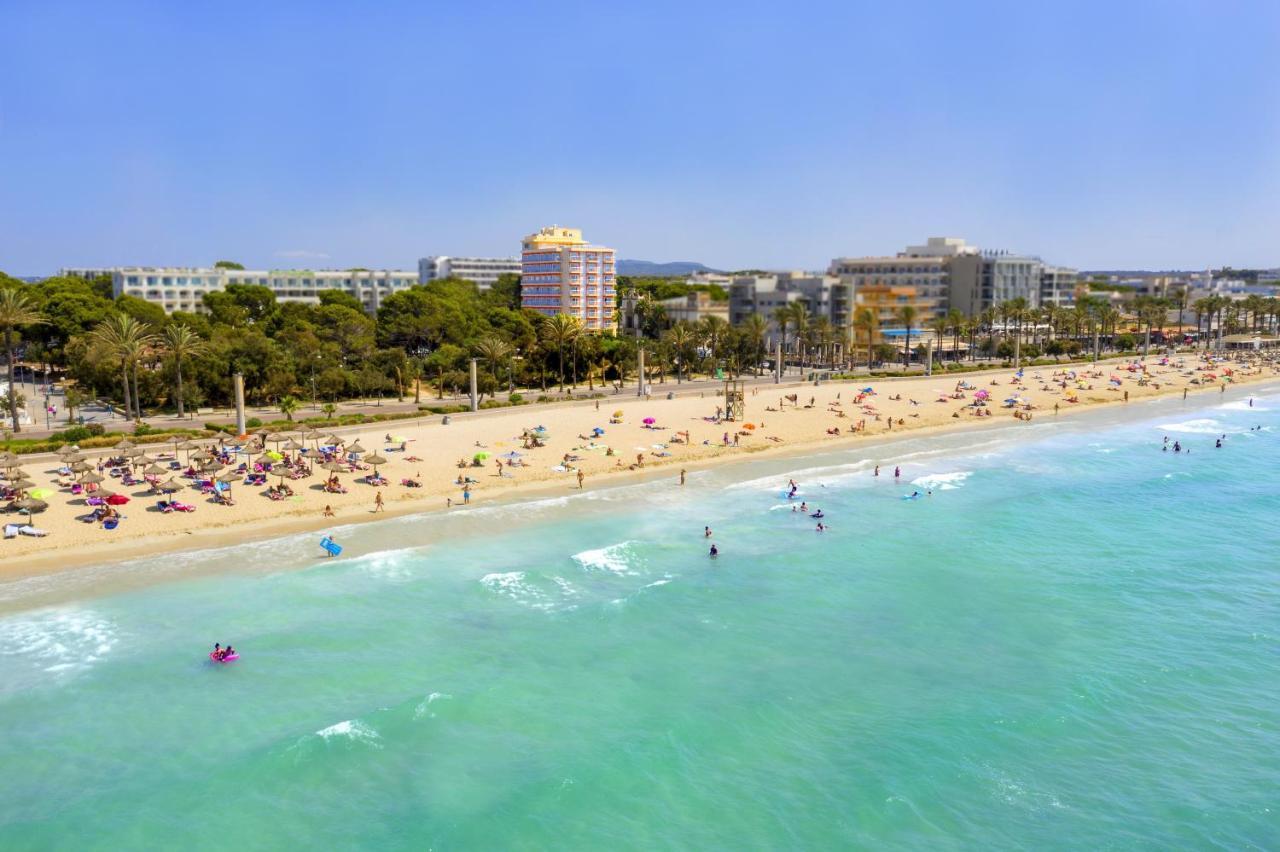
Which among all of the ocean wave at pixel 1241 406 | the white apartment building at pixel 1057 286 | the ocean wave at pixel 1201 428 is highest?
the white apartment building at pixel 1057 286

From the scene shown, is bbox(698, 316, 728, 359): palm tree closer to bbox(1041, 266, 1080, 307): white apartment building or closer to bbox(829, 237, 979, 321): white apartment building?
bbox(829, 237, 979, 321): white apartment building

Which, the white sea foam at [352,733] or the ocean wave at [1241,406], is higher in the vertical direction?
the ocean wave at [1241,406]

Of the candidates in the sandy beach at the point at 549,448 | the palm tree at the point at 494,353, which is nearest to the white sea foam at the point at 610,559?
the sandy beach at the point at 549,448

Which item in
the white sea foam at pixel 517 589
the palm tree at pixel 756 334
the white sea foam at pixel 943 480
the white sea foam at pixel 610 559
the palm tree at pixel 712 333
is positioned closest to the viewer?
the white sea foam at pixel 517 589

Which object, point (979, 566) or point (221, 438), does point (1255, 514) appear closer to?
point (979, 566)

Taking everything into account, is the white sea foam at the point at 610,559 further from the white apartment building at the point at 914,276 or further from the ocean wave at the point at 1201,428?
the white apartment building at the point at 914,276

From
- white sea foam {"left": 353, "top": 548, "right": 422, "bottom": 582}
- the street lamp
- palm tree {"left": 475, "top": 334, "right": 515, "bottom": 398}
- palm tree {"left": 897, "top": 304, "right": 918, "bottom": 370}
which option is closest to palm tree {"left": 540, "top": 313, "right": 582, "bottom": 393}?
palm tree {"left": 475, "top": 334, "right": 515, "bottom": 398}
